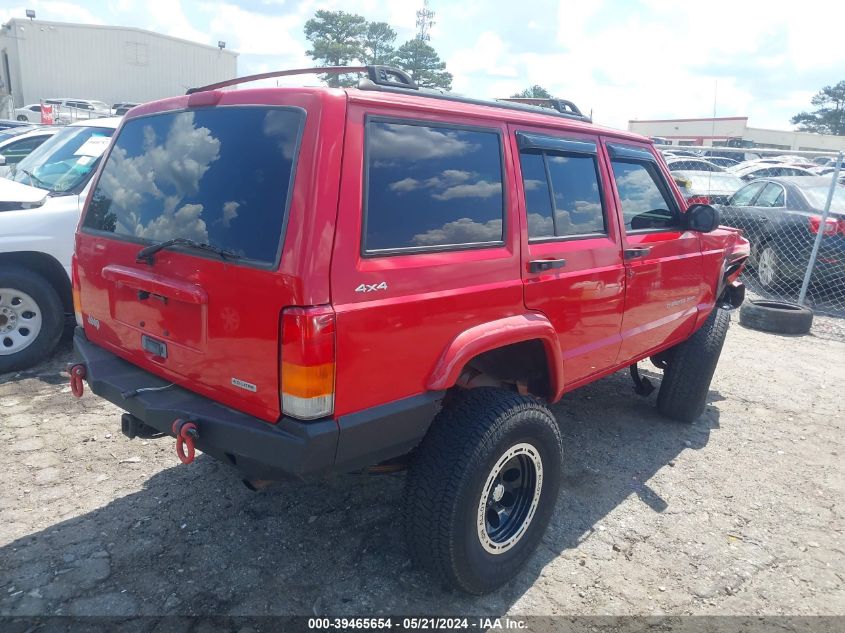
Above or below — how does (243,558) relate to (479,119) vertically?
below

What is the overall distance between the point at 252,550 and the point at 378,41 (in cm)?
6047

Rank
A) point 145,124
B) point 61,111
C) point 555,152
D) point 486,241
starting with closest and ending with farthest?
1. point 486,241
2. point 145,124
3. point 555,152
4. point 61,111

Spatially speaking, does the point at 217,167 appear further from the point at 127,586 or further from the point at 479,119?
the point at 127,586

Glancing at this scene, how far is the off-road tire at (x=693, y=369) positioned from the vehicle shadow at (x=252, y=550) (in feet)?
2.79

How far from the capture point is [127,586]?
9.04 ft

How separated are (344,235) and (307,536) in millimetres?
1723

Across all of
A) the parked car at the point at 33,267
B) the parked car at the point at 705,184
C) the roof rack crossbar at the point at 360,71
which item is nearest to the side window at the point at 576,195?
the roof rack crossbar at the point at 360,71

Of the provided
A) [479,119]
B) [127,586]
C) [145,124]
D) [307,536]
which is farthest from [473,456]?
[145,124]

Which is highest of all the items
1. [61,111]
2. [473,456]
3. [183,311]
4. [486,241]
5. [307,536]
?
[61,111]

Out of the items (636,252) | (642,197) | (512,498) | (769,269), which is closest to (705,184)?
(769,269)

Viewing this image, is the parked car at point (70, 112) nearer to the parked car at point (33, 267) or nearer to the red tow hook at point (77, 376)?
the parked car at point (33, 267)

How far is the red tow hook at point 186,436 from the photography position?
2336 millimetres

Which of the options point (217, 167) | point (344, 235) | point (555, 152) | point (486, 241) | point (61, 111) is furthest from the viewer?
point (61, 111)

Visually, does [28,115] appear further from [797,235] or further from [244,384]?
[244,384]
